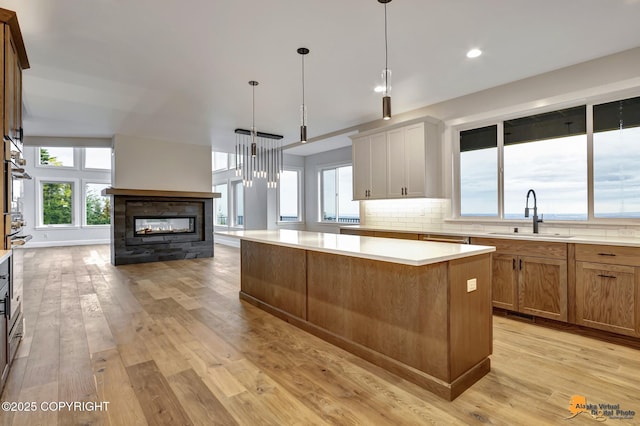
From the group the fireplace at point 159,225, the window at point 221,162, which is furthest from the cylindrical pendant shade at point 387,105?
the window at point 221,162

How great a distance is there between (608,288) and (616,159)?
1.40m

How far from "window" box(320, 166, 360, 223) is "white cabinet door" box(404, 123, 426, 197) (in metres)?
2.74

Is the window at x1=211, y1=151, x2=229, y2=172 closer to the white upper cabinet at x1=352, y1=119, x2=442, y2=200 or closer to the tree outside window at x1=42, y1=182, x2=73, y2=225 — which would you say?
the tree outside window at x1=42, y1=182, x2=73, y2=225

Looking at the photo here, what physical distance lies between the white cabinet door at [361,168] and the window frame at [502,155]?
133 centimetres

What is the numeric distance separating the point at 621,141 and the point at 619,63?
2.52 feet

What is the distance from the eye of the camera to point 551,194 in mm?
3764

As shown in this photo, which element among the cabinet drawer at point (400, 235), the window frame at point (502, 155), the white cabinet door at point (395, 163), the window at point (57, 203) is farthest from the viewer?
the window at point (57, 203)

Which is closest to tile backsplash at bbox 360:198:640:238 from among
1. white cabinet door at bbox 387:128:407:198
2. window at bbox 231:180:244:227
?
white cabinet door at bbox 387:128:407:198

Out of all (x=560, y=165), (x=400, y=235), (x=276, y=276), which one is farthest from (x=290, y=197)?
(x=560, y=165)

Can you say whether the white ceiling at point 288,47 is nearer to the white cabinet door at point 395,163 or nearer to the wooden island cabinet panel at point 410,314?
the white cabinet door at point 395,163

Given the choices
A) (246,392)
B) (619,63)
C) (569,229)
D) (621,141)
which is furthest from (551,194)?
(246,392)

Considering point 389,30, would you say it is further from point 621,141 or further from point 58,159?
point 58,159

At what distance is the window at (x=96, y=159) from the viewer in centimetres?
1026

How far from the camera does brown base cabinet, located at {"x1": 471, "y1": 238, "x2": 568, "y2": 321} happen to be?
3082 mm
